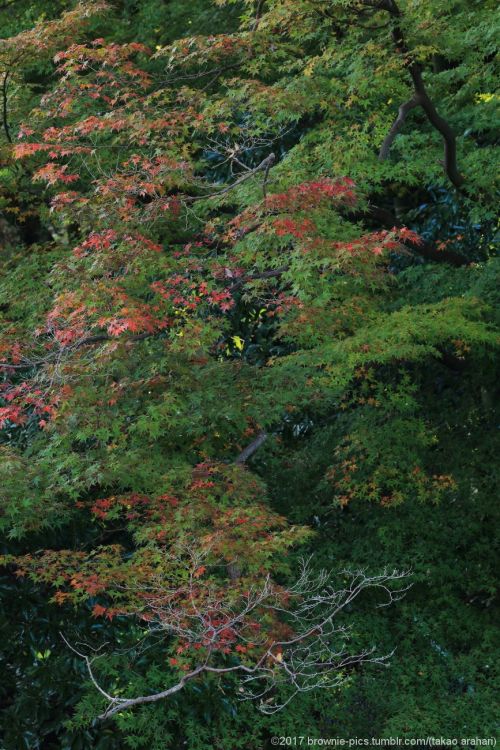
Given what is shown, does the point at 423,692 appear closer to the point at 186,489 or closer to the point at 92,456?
the point at 186,489

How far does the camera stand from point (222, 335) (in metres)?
8.50

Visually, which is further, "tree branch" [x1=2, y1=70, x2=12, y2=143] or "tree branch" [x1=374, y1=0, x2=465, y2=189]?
"tree branch" [x1=2, y1=70, x2=12, y2=143]

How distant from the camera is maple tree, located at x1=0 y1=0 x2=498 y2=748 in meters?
6.64

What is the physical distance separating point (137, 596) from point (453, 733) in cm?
290

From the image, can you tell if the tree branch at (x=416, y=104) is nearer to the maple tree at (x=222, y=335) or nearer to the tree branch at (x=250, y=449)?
the maple tree at (x=222, y=335)

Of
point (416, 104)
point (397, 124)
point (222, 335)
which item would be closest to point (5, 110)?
point (222, 335)

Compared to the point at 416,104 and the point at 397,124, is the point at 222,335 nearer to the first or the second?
the point at 397,124

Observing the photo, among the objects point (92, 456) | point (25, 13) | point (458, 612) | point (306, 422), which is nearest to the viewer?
point (92, 456)

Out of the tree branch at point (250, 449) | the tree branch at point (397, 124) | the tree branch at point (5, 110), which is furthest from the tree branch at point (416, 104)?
the tree branch at point (5, 110)

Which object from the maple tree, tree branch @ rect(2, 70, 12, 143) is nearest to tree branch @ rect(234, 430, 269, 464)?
the maple tree

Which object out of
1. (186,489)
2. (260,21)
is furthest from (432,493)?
(260,21)

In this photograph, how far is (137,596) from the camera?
6.52 m

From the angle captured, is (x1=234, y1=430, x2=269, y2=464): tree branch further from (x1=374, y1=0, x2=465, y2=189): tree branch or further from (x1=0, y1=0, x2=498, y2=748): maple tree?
(x1=374, y1=0, x2=465, y2=189): tree branch

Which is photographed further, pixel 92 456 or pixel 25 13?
pixel 25 13
